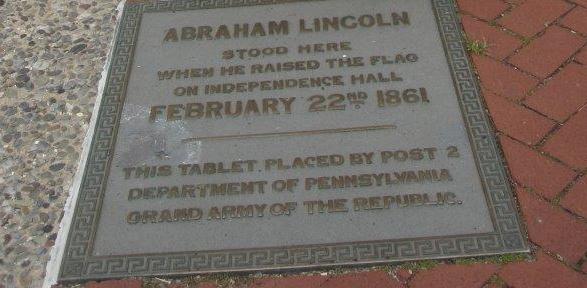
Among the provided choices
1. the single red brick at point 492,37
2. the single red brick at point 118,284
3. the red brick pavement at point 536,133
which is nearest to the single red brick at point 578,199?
the red brick pavement at point 536,133

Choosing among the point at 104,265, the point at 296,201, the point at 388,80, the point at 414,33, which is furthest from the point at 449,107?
the point at 104,265

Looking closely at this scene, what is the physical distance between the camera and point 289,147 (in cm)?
252

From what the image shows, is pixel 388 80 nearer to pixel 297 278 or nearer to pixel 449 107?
pixel 449 107

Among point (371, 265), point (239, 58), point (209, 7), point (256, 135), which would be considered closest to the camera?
point (371, 265)

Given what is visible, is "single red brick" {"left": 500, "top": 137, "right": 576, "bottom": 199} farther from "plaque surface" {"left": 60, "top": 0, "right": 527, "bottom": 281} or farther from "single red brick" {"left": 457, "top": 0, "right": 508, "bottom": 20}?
"single red brick" {"left": 457, "top": 0, "right": 508, "bottom": 20}

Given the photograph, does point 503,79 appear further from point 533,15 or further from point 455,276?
point 455,276

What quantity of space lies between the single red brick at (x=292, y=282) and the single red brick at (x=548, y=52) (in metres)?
1.50

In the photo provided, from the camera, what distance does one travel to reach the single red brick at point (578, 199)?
2320mm

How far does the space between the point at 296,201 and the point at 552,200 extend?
3.49ft

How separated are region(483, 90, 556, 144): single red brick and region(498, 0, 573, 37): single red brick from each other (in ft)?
1.73

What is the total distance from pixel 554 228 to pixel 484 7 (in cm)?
137

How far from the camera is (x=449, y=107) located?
2.60m

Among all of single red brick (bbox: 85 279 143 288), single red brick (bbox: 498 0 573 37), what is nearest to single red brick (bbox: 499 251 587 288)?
single red brick (bbox: 498 0 573 37)

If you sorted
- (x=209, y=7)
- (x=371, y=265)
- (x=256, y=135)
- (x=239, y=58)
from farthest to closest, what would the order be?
(x=209, y=7) < (x=239, y=58) < (x=256, y=135) < (x=371, y=265)
